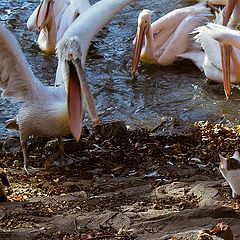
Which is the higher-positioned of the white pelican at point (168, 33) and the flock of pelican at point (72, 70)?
the flock of pelican at point (72, 70)

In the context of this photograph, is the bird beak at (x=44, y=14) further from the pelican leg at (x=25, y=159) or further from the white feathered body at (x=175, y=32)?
the pelican leg at (x=25, y=159)

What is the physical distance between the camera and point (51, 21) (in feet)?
27.8

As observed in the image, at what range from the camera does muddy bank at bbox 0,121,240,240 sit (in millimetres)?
3414

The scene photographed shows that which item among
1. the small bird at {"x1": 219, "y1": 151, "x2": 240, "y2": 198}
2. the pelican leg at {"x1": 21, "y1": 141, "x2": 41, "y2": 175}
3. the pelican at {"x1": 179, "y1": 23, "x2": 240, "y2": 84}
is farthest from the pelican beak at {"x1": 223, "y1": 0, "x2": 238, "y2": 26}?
the small bird at {"x1": 219, "y1": 151, "x2": 240, "y2": 198}

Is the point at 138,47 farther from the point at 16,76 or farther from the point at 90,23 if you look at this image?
the point at 16,76

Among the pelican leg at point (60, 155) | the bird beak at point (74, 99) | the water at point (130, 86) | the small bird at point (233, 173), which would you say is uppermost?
the small bird at point (233, 173)

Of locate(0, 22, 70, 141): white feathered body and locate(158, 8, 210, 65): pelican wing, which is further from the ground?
locate(0, 22, 70, 141): white feathered body

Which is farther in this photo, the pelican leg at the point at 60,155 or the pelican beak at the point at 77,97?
the pelican leg at the point at 60,155

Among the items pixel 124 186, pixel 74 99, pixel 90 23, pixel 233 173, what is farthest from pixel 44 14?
pixel 233 173

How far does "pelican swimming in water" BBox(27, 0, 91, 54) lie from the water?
168 millimetres

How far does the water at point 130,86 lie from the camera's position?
22.4 feet

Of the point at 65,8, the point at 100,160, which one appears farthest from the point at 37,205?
the point at 65,8

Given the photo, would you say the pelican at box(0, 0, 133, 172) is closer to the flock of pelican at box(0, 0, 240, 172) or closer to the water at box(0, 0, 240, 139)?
the flock of pelican at box(0, 0, 240, 172)

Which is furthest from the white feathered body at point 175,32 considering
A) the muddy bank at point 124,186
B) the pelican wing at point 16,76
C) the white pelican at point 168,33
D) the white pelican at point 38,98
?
the pelican wing at point 16,76
